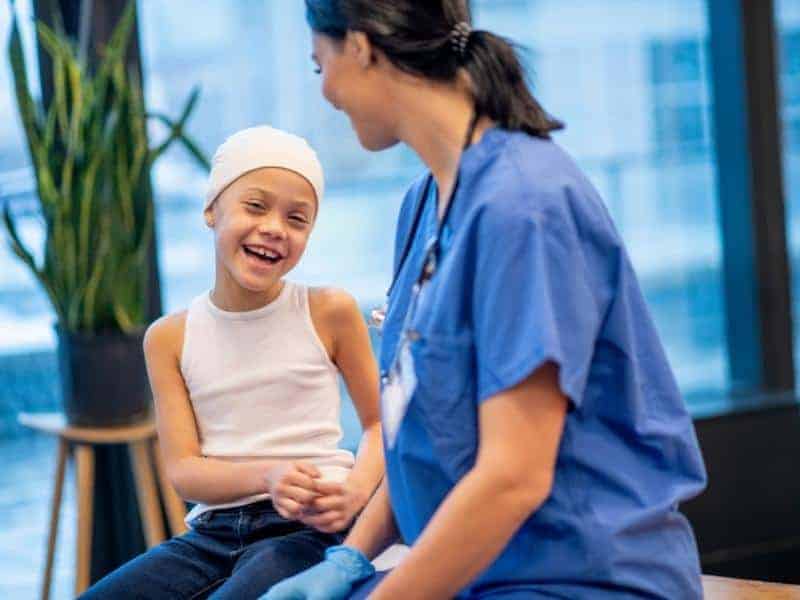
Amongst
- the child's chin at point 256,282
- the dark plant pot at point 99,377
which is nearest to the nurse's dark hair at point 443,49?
the child's chin at point 256,282

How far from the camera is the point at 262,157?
1945 millimetres

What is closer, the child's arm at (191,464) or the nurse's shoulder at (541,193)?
the nurse's shoulder at (541,193)

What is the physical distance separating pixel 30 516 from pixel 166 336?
146 centimetres

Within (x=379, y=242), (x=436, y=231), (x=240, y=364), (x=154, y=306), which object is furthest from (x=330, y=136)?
(x=436, y=231)

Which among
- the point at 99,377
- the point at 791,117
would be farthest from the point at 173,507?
the point at 791,117

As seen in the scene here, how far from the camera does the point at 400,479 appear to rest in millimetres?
1575

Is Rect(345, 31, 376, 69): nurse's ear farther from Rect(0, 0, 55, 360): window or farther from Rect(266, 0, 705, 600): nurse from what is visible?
Rect(0, 0, 55, 360): window

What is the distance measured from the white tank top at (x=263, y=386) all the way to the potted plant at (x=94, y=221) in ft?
3.02

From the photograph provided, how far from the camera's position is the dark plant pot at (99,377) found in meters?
2.92

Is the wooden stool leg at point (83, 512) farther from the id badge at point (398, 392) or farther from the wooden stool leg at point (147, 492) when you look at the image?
A: the id badge at point (398, 392)

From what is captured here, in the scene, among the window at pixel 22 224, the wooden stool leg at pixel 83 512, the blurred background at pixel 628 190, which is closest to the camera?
the wooden stool leg at pixel 83 512

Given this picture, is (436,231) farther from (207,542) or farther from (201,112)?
(201,112)

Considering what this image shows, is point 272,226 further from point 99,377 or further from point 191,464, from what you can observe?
point 99,377

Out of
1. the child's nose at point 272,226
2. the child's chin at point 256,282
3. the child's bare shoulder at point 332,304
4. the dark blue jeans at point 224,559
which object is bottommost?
the dark blue jeans at point 224,559
